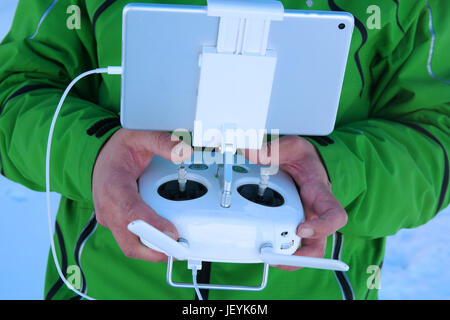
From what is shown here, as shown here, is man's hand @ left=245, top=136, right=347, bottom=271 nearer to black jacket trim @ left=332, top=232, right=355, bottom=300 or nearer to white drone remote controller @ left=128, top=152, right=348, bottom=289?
white drone remote controller @ left=128, top=152, right=348, bottom=289

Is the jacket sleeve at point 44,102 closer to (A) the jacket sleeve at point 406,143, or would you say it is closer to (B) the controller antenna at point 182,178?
(B) the controller antenna at point 182,178

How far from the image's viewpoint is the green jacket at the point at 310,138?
2.62ft

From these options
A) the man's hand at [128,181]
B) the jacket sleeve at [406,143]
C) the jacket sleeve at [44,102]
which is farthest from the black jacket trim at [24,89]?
the jacket sleeve at [406,143]

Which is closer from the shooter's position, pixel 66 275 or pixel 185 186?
pixel 185 186

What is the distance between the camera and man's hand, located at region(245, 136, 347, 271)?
2.11ft

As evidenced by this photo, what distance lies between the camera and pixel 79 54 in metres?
0.88

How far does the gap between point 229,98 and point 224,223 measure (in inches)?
6.2

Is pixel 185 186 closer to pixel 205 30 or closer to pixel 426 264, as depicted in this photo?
pixel 205 30

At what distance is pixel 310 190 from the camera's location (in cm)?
71

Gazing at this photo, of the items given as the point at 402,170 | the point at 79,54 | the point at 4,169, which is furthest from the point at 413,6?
the point at 4,169

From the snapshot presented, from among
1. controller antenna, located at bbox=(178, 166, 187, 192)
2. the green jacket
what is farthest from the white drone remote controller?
the green jacket

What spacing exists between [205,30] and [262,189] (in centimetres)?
25

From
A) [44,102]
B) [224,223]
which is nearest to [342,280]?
[224,223]

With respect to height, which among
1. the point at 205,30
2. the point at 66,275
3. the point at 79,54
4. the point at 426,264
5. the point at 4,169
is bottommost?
the point at 426,264
